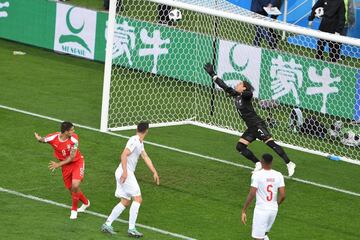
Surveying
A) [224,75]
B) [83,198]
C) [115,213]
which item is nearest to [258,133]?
[83,198]

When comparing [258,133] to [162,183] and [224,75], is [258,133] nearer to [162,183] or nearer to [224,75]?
[162,183]

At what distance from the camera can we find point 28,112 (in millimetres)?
25188

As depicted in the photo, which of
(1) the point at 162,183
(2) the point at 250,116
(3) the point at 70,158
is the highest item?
(2) the point at 250,116

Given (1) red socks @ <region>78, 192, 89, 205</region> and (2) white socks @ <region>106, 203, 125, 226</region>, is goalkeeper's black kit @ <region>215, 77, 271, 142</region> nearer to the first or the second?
(1) red socks @ <region>78, 192, 89, 205</region>

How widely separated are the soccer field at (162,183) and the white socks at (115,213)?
286 millimetres

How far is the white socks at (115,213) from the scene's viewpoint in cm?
1739

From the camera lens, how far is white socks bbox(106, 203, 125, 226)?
57.1 ft

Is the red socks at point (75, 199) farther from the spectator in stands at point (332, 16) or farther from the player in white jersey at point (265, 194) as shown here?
the spectator in stands at point (332, 16)

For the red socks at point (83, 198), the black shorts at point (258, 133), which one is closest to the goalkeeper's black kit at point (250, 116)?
the black shorts at point (258, 133)

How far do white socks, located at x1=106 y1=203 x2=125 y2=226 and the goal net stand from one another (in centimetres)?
686

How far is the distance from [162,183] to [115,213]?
342cm

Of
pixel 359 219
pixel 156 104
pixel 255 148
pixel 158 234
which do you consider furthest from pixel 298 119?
pixel 158 234

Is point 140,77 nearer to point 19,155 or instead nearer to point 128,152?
point 19,155

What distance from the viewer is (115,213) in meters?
17.4
